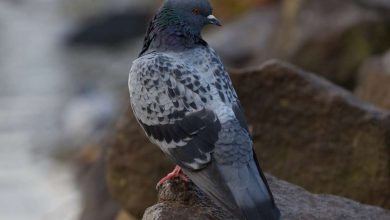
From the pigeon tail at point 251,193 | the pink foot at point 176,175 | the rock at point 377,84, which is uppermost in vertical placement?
the pigeon tail at point 251,193

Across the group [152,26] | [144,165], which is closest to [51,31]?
[144,165]

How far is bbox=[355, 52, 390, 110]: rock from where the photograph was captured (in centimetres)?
886

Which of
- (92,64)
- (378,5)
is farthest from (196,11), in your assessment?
(92,64)

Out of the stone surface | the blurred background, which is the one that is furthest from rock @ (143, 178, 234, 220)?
the blurred background

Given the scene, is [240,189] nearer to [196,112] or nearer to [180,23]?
[196,112]

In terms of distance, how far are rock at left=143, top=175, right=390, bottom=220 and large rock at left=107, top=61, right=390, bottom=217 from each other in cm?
128

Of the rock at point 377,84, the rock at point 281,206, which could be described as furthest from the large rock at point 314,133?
the rock at point 377,84

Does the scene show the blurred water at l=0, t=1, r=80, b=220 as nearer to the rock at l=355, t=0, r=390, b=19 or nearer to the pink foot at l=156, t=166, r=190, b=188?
the rock at l=355, t=0, r=390, b=19

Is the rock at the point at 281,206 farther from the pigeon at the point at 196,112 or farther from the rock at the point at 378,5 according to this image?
the rock at the point at 378,5

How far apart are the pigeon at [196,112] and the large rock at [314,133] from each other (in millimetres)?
1327

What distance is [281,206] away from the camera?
17.8ft

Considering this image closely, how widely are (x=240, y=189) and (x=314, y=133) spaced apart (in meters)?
2.40

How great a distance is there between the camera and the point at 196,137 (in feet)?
17.0

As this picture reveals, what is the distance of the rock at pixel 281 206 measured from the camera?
5.20 meters
